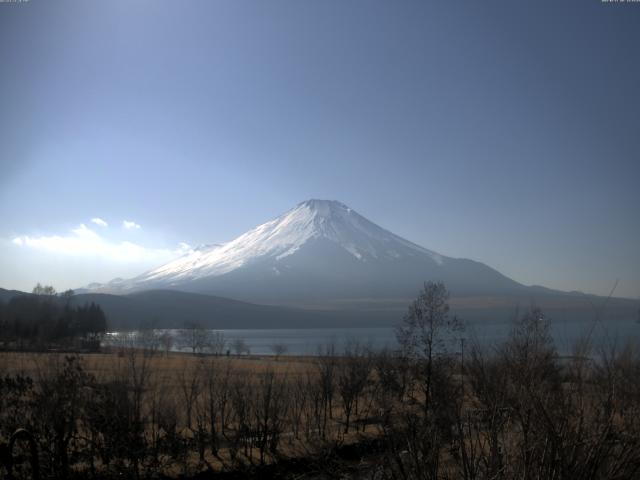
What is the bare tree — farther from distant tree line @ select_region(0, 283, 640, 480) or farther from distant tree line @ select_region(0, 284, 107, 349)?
distant tree line @ select_region(0, 284, 107, 349)

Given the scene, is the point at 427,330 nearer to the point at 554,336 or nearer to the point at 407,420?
the point at 554,336

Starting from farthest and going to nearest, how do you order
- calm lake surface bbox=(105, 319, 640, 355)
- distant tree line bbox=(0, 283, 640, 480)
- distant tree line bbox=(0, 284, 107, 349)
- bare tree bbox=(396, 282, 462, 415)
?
distant tree line bbox=(0, 284, 107, 349) < bare tree bbox=(396, 282, 462, 415) < calm lake surface bbox=(105, 319, 640, 355) < distant tree line bbox=(0, 283, 640, 480)

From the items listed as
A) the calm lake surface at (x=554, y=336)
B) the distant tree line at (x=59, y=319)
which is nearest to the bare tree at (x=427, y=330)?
the calm lake surface at (x=554, y=336)

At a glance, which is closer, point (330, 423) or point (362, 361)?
→ point (330, 423)

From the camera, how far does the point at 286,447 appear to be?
58.6ft

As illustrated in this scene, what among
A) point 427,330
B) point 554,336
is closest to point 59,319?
point 427,330

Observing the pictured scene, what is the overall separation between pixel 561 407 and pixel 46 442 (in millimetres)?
11952

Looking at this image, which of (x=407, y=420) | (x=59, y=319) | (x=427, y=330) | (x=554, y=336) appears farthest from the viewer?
(x=59, y=319)

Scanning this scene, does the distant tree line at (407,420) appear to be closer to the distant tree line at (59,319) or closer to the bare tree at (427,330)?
the bare tree at (427,330)

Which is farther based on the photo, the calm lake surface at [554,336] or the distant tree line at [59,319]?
the distant tree line at [59,319]

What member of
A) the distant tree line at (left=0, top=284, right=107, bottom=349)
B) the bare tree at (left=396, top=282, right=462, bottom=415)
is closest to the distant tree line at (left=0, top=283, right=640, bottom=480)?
the bare tree at (left=396, top=282, right=462, bottom=415)

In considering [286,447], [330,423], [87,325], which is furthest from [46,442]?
[87,325]

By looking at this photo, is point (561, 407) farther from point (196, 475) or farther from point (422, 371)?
point (422, 371)

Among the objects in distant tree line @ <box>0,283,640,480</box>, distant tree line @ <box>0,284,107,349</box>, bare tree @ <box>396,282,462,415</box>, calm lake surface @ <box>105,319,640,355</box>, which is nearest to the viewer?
distant tree line @ <box>0,283,640,480</box>
